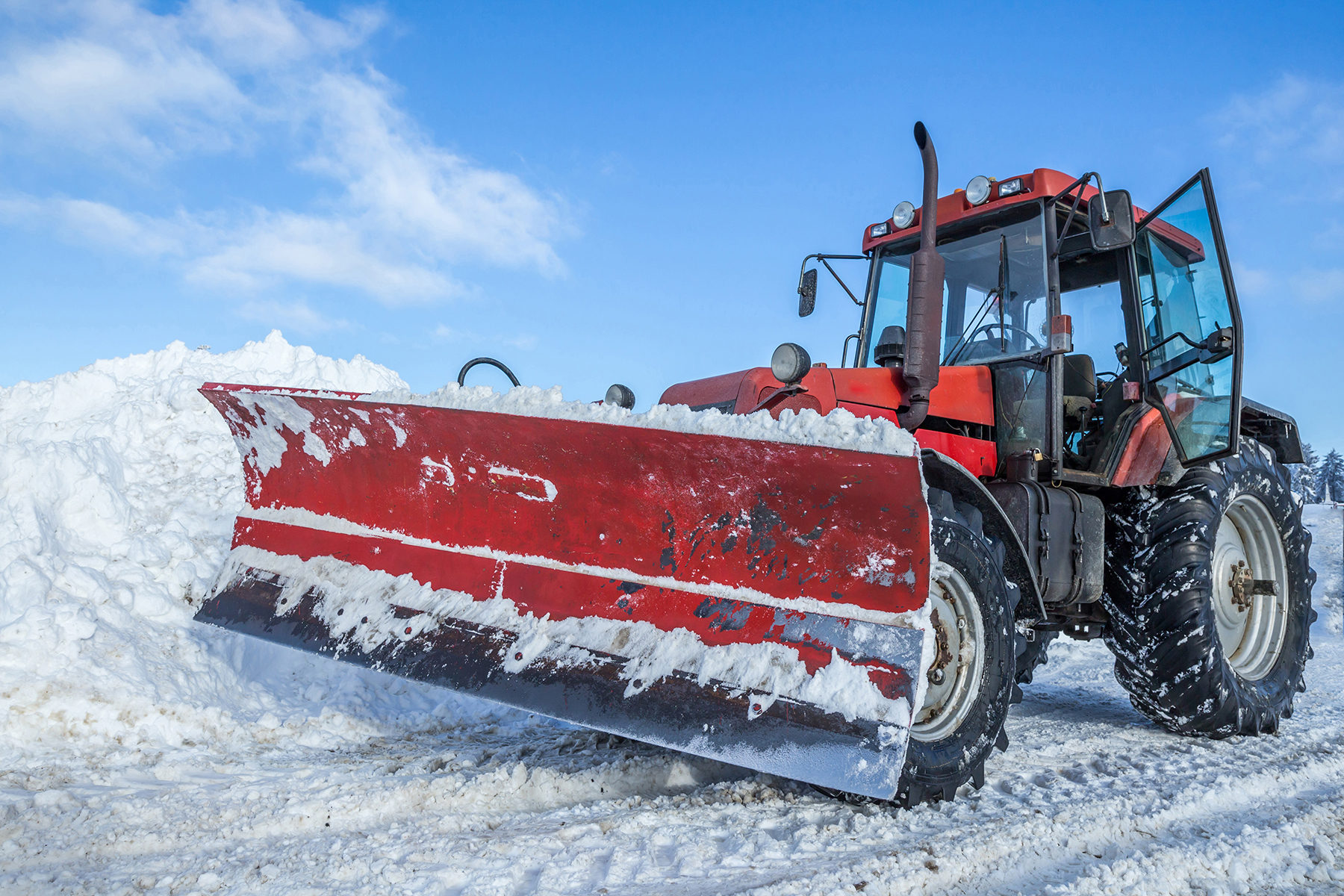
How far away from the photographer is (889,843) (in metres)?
2.30

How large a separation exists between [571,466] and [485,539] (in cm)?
48

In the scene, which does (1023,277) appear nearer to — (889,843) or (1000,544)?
(1000,544)

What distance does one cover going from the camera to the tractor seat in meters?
4.14

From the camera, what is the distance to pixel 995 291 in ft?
13.0

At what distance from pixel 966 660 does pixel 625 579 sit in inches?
45.8

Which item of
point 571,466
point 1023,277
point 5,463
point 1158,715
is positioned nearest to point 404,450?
point 571,466

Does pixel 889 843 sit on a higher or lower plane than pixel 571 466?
lower

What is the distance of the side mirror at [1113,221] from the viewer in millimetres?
3266

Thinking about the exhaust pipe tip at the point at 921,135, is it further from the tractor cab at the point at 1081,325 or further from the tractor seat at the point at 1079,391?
the tractor seat at the point at 1079,391

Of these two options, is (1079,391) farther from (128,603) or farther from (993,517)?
(128,603)

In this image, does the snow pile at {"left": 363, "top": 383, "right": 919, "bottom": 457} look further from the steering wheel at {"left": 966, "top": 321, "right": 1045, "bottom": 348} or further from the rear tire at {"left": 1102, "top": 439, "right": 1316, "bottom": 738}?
the rear tire at {"left": 1102, "top": 439, "right": 1316, "bottom": 738}

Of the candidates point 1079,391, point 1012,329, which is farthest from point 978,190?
point 1079,391

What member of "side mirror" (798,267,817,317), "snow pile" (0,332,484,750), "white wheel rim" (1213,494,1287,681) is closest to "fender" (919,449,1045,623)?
"white wheel rim" (1213,494,1287,681)

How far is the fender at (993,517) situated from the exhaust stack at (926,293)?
36 cm
